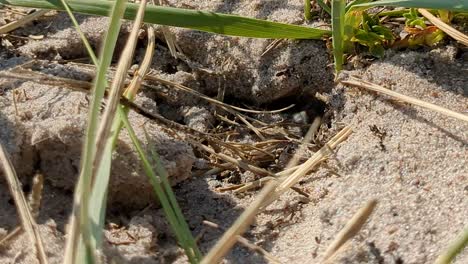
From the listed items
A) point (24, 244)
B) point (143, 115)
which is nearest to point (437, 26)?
point (143, 115)

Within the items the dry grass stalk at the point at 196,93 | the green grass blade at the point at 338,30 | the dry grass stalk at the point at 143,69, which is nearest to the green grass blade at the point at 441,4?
the green grass blade at the point at 338,30

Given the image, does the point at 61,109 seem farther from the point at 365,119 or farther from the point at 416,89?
the point at 416,89

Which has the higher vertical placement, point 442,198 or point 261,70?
point 261,70

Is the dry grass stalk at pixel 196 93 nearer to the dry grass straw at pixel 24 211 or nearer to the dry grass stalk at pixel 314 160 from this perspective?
the dry grass stalk at pixel 314 160

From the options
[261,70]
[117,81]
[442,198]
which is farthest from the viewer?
[261,70]

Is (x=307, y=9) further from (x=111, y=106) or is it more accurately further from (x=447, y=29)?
(x=111, y=106)

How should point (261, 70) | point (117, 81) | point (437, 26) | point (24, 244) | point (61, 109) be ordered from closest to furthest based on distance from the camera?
point (117, 81)
point (24, 244)
point (61, 109)
point (437, 26)
point (261, 70)

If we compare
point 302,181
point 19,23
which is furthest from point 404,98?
point 19,23
